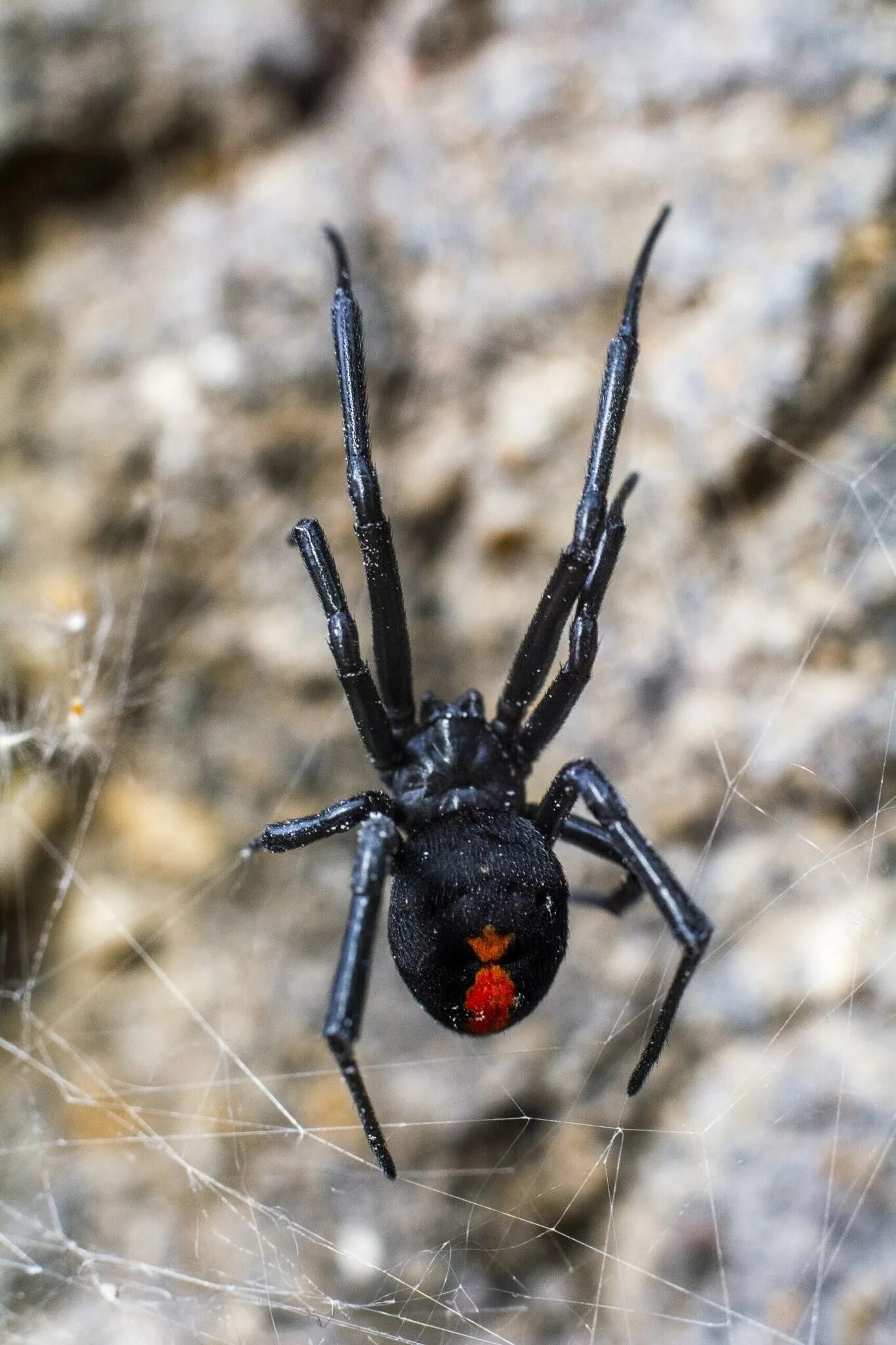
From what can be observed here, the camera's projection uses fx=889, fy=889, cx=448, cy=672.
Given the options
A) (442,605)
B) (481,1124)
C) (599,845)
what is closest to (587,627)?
(599,845)

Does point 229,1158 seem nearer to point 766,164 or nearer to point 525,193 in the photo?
point 525,193

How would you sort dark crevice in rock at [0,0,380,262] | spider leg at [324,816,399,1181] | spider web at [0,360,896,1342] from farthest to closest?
1. dark crevice in rock at [0,0,380,262]
2. spider web at [0,360,896,1342]
3. spider leg at [324,816,399,1181]

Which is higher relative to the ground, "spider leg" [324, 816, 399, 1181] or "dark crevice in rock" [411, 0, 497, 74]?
"dark crevice in rock" [411, 0, 497, 74]

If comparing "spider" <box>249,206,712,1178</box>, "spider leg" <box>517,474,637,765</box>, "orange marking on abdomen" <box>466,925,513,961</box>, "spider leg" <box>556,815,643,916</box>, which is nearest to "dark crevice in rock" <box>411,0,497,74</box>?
"spider" <box>249,206,712,1178</box>

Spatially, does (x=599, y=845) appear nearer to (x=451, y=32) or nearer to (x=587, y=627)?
(x=587, y=627)

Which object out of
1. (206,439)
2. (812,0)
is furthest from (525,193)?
(206,439)

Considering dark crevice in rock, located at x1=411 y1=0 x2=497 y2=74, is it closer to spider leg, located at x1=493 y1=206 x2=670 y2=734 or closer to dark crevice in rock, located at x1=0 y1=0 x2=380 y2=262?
dark crevice in rock, located at x1=0 y1=0 x2=380 y2=262
